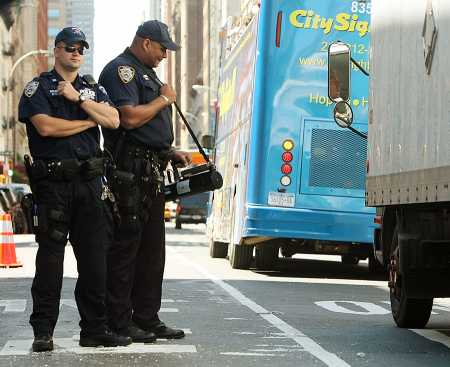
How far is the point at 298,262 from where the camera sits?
24.0 meters

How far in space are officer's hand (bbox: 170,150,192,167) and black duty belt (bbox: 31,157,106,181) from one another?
85cm

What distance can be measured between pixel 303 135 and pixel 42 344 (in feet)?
32.4

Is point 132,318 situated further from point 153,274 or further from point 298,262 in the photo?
point 298,262

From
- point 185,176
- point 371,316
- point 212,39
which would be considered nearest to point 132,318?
point 185,176

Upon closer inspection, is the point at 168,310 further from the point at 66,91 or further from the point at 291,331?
the point at 66,91

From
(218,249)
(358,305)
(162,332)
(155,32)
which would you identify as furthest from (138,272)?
(218,249)

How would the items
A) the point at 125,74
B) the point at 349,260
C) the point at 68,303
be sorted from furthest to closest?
the point at 349,260
the point at 68,303
the point at 125,74

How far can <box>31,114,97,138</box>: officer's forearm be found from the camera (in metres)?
8.48

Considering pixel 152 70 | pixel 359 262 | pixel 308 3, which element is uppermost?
pixel 308 3

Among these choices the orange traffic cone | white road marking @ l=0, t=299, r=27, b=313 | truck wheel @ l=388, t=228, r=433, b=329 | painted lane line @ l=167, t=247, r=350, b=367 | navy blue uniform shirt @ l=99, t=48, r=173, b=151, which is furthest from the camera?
the orange traffic cone

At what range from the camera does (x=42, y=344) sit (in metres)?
8.48

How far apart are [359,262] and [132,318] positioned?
1685 cm

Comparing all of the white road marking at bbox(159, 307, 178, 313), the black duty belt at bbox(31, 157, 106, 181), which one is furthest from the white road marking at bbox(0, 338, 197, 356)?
the white road marking at bbox(159, 307, 178, 313)

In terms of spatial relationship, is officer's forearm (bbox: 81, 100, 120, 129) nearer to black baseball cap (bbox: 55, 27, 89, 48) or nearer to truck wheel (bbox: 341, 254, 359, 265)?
black baseball cap (bbox: 55, 27, 89, 48)
